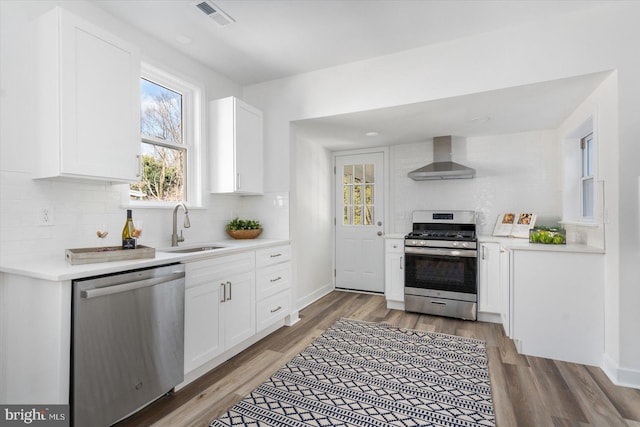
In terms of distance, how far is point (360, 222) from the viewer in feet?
16.4

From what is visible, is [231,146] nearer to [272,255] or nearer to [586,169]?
[272,255]

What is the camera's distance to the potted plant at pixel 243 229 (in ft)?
11.2

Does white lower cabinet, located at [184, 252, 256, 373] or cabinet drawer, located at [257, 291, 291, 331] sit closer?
white lower cabinet, located at [184, 252, 256, 373]

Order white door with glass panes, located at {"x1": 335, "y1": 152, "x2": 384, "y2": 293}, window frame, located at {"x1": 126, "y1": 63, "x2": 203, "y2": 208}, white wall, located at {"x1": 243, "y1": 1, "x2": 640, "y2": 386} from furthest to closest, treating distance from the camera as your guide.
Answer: white door with glass panes, located at {"x1": 335, "y1": 152, "x2": 384, "y2": 293} → window frame, located at {"x1": 126, "y1": 63, "x2": 203, "y2": 208} → white wall, located at {"x1": 243, "y1": 1, "x2": 640, "y2": 386}

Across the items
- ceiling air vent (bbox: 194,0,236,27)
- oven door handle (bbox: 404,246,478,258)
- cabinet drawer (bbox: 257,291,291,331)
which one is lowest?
cabinet drawer (bbox: 257,291,291,331)

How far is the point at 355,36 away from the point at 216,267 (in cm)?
223

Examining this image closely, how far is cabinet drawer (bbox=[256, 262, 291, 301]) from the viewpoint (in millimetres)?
2967

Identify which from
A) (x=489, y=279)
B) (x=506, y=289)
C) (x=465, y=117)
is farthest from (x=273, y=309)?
(x=465, y=117)

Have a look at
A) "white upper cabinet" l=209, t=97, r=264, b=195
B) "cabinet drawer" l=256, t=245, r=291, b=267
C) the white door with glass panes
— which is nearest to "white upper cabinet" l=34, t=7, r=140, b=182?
"white upper cabinet" l=209, t=97, r=264, b=195

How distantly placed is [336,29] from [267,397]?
280 centimetres

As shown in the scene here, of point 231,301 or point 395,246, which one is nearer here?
point 231,301

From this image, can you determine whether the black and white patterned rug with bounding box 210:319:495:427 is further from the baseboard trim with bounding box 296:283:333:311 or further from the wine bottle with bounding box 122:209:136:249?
the wine bottle with bounding box 122:209:136:249

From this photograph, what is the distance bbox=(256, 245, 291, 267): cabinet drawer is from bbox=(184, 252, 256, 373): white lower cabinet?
103 mm

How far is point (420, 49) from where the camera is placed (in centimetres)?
290
